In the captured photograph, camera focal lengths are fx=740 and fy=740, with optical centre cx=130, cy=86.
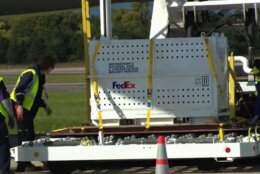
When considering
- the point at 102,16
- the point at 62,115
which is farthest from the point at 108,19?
the point at 62,115

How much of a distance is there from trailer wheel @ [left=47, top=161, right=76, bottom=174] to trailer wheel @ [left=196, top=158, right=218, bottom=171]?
6.43 feet

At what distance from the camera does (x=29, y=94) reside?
1159cm

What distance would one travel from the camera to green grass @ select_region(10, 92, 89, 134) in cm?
1900

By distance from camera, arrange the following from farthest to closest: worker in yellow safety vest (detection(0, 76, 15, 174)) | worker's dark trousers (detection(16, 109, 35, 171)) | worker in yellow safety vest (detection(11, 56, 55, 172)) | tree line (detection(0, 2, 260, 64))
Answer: tree line (detection(0, 2, 260, 64)) < worker's dark trousers (detection(16, 109, 35, 171)) < worker in yellow safety vest (detection(11, 56, 55, 172)) < worker in yellow safety vest (detection(0, 76, 15, 174))

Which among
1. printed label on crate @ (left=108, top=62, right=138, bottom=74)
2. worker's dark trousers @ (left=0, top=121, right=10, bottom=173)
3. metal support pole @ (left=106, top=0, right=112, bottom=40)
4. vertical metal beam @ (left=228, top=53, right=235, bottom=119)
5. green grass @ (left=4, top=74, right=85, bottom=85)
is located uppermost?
metal support pole @ (left=106, top=0, right=112, bottom=40)

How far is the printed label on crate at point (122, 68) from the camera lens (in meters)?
11.0

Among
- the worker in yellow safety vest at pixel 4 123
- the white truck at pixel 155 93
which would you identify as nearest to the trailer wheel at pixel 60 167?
the white truck at pixel 155 93

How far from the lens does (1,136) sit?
9766 millimetres

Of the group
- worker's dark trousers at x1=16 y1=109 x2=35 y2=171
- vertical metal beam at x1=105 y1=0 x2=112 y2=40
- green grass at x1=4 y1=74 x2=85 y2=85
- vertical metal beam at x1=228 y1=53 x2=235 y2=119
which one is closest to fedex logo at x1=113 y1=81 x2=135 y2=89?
vertical metal beam at x1=105 y1=0 x2=112 y2=40

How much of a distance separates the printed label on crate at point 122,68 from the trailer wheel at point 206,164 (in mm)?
1663

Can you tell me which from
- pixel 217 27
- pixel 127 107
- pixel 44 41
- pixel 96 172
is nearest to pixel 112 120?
pixel 127 107

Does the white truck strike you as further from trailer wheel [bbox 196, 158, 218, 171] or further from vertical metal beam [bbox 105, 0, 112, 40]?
vertical metal beam [bbox 105, 0, 112, 40]

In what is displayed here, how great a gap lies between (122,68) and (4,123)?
209 cm

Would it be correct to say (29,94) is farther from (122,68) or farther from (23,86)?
(122,68)
